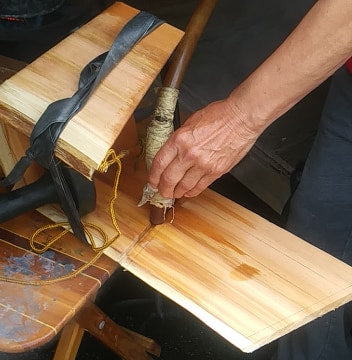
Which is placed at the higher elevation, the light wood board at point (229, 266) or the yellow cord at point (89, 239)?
the light wood board at point (229, 266)

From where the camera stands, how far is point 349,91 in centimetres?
145

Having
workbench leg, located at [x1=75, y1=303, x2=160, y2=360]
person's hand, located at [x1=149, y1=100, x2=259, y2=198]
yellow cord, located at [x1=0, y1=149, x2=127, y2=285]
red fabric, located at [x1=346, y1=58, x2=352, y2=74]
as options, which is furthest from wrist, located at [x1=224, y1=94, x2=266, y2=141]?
workbench leg, located at [x1=75, y1=303, x2=160, y2=360]

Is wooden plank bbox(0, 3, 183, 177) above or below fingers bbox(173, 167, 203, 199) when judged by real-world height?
above

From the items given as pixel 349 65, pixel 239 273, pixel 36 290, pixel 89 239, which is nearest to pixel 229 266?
pixel 239 273

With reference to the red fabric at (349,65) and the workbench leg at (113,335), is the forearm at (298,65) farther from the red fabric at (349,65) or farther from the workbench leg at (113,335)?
the workbench leg at (113,335)

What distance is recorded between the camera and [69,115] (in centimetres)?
111

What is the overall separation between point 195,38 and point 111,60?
0.84ft

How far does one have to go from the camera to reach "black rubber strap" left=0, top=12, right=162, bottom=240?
109 cm

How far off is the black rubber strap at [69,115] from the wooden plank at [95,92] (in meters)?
0.02

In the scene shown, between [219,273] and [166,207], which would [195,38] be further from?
[219,273]

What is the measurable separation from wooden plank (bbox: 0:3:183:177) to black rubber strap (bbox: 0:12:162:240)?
0.02 meters

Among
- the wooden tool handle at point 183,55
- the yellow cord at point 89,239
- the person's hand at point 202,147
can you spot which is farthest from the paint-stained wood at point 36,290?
the person's hand at point 202,147

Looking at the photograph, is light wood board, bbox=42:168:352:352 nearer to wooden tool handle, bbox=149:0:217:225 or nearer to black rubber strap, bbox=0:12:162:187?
wooden tool handle, bbox=149:0:217:225

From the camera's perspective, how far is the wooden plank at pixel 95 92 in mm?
1087
